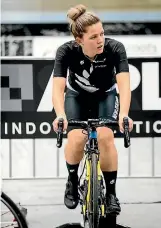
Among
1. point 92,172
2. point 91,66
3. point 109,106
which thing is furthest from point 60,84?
point 92,172

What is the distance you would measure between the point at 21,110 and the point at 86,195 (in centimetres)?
82

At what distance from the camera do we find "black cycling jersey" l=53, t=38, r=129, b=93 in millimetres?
2645

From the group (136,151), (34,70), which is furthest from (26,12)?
(136,151)

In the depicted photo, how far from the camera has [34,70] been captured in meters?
3.14

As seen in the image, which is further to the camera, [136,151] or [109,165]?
[136,151]

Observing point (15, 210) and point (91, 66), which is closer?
point (15, 210)

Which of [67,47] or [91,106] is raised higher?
[67,47]

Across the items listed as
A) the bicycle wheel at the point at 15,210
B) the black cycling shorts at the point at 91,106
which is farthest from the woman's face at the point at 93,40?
the bicycle wheel at the point at 15,210

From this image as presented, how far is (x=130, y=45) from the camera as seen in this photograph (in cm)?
299

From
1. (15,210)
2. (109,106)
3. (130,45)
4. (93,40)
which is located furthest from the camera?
(130,45)

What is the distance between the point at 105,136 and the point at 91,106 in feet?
0.66

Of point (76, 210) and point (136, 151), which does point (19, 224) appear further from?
point (136, 151)

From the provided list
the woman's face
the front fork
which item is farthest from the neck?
the front fork

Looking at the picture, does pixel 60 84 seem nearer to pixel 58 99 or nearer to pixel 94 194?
pixel 58 99
